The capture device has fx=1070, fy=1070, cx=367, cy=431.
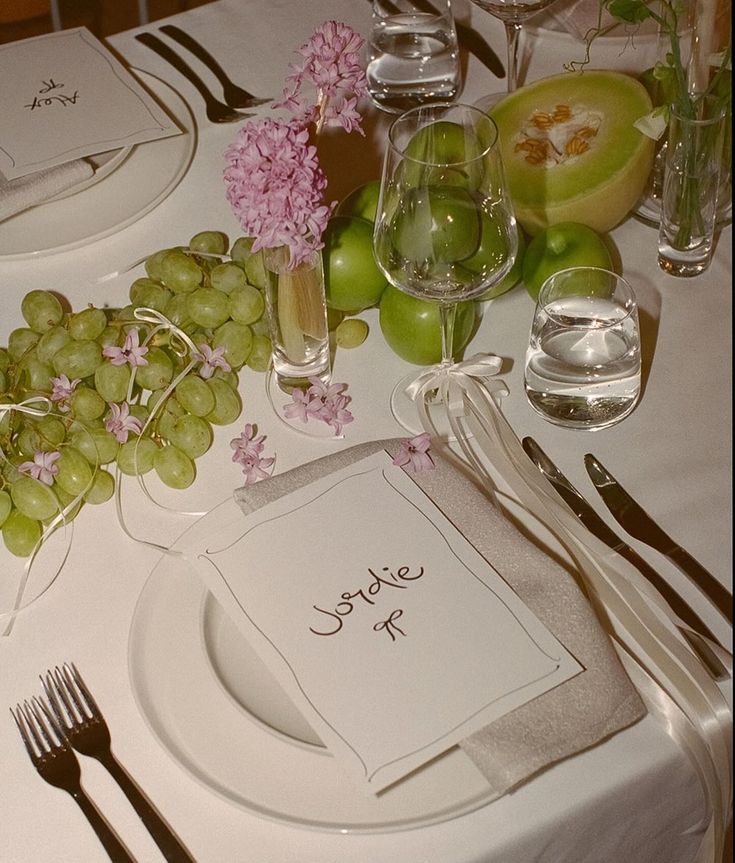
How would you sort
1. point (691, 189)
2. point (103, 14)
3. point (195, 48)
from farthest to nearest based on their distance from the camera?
point (103, 14) < point (195, 48) < point (691, 189)

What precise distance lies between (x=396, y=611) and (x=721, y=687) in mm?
243

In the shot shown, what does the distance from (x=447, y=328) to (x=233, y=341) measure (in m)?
0.20

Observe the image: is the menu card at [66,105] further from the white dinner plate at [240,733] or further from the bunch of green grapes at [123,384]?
the white dinner plate at [240,733]

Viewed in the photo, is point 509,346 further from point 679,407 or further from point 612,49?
point 612,49

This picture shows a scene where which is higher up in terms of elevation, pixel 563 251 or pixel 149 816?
pixel 563 251

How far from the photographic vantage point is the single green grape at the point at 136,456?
932 mm

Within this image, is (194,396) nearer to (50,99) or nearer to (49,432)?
(49,432)

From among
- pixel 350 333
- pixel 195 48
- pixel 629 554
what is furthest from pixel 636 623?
pixel 195 48

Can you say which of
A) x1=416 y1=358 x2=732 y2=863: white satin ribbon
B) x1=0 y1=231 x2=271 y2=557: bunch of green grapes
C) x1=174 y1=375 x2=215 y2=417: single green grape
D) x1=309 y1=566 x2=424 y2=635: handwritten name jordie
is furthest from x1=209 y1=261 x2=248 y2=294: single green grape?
x1=309 y1=566 x2=424 y2=635: handwritten name jordie

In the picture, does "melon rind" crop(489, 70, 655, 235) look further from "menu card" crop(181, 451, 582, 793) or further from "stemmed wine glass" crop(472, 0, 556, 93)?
"menu card" crop(181, 451, 582, 793)

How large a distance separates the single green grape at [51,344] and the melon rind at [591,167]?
454 mm

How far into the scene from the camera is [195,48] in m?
1.42

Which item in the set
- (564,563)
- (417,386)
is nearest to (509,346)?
(417,386)

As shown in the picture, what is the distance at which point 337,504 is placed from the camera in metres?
0.85
